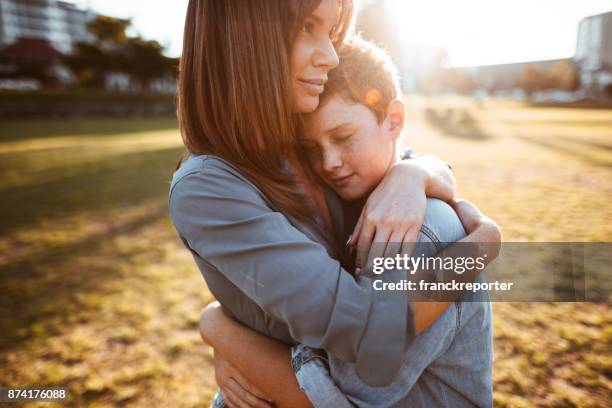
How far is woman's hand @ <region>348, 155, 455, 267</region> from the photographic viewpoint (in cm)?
142

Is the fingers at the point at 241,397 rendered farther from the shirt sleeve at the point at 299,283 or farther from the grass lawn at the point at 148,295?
the grass lawn at the point at 148,295

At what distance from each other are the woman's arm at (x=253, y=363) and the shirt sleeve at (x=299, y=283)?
1.23 ft

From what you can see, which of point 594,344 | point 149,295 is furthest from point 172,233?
point 594,344

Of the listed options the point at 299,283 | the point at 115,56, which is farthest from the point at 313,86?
the point at 115,56

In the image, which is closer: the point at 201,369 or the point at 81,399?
the point at 81,399

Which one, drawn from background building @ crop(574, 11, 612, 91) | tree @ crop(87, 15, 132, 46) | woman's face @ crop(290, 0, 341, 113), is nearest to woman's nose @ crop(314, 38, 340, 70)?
woman's face @ crop(290, 0, 341, 113)

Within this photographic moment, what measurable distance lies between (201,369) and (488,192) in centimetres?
691

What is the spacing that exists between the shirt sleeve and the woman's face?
636 millimetres

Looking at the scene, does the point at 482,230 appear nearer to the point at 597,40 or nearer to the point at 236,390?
the point at 236,390

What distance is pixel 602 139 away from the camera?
45.7 ft

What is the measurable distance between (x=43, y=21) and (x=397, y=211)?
363 ft

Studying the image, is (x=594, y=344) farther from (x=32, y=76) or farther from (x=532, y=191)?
(x=32, y=76)

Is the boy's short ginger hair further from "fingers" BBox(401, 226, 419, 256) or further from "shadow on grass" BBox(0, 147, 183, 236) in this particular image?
"shadow on grass" BBox(0, 147, 183, 236)

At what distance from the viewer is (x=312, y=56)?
5.32 feet
